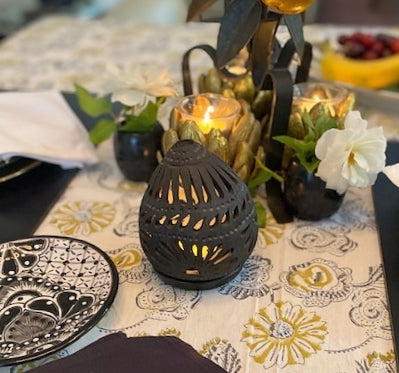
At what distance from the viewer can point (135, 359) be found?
0.54m

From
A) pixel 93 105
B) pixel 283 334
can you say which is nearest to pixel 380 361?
pixel 283 334

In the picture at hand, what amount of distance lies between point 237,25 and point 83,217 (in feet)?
1.05

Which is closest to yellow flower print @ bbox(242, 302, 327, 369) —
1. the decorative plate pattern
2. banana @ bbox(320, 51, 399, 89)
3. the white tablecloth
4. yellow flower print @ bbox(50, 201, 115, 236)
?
the white tablecloth

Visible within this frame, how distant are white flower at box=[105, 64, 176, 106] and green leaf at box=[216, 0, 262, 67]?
96 mm

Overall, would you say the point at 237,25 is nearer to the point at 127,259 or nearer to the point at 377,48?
the point at 127,259

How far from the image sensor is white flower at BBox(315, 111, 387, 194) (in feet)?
2.26

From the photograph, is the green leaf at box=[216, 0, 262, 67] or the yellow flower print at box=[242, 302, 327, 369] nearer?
the yellow flower print at box=[242, 302, 327, 369]

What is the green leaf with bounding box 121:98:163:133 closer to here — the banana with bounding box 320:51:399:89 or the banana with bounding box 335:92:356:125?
the banana with bounding box 335:92:356:125

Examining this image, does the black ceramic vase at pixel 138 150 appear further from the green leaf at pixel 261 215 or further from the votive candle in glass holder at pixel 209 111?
the green leaf at pixel 261 215

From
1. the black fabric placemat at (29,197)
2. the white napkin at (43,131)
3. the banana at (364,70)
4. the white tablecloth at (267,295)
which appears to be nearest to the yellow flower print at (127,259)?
the white tablecloth at (267,295)

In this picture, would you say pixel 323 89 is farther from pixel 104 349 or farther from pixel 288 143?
pixel 104 349

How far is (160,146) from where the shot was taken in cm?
87

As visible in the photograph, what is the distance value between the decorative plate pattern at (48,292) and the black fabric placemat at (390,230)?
29cm

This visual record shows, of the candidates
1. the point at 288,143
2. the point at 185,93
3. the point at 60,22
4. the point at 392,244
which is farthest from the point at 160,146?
the point at 60,22
